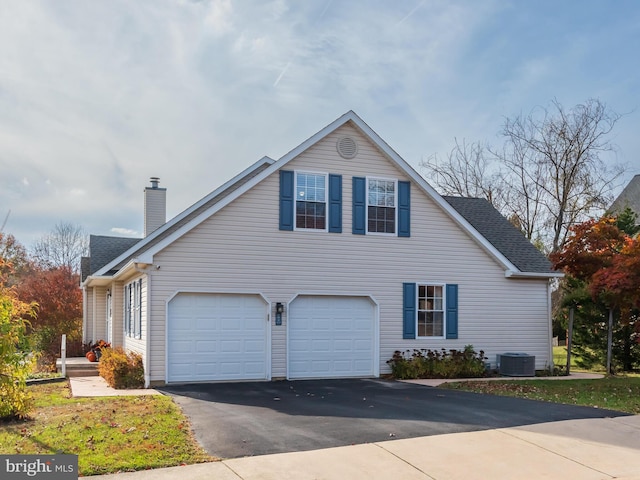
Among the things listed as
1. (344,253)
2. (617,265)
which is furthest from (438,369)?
(617,265)

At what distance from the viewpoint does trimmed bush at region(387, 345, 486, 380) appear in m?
17.0

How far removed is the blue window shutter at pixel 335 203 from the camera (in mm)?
16891

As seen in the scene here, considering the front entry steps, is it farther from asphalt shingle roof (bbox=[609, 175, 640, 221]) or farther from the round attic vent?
asphalt shingle roof (bbox=[609, 175, 640, 221])

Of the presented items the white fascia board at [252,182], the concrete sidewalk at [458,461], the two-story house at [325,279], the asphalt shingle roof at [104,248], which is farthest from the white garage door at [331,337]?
the asphalt shingle roof at [104,248]

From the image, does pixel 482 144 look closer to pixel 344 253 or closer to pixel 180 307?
pixel 344 253

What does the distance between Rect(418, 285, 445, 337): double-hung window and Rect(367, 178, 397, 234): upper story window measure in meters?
1.97

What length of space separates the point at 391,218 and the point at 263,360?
515 centimetres

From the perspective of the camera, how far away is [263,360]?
1598 centimetres

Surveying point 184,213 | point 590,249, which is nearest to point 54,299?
point 184,213

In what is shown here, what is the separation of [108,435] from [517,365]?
40.9 feet

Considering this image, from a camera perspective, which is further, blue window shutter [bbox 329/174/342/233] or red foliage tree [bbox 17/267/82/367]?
red foliage tree [bbox 17/267/82/367]

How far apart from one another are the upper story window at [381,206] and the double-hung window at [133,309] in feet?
20.5

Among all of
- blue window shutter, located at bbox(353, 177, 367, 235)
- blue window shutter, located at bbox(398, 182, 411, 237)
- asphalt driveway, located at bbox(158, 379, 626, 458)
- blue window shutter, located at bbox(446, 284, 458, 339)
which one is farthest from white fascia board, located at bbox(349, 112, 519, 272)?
asphalt driveway, located at bbox(158, 379, 626, 458)

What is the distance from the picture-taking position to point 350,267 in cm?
1698
